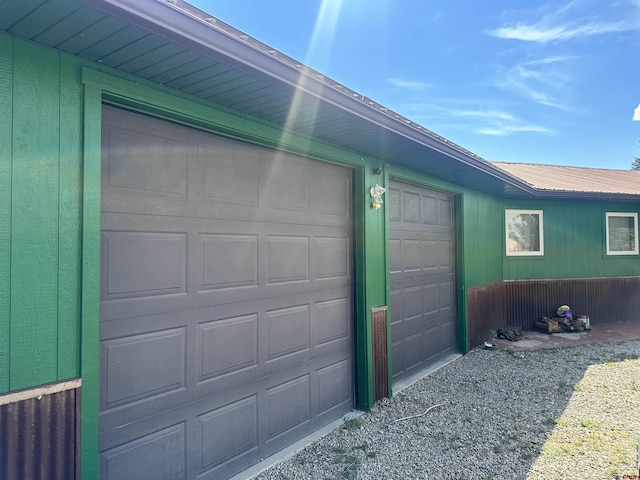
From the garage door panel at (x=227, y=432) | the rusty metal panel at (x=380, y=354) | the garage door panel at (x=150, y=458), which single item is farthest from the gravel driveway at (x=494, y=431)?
the garage door panel at (x=150, y=458)

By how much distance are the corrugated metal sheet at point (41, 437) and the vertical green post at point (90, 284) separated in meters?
0.05

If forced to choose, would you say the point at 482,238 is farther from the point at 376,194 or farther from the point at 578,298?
the point at 376,194

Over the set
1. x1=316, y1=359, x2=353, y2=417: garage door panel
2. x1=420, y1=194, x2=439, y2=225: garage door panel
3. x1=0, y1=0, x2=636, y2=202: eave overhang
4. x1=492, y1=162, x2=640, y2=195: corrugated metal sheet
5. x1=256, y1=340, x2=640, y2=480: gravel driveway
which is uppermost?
x1=492, y1=162, x2=640, y2=195: corrugated metal sheet

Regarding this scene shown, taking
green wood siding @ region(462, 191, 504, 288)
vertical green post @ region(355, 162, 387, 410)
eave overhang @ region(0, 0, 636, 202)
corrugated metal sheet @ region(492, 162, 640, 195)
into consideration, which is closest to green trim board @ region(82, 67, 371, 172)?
eave overhang @ region(0, 0, 636, 202)

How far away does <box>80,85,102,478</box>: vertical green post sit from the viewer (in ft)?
6.16

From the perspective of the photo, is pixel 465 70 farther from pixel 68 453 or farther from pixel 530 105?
pixel 68 453

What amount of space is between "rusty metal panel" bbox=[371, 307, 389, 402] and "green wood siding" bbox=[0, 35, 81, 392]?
2792mm

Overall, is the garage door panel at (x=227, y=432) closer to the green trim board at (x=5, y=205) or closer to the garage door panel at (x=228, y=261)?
the garage door panel at (x=228, y=261)

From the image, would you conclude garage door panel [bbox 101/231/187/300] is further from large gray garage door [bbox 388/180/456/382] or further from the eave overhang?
large gray garage door [bbox 388/180/456/382]

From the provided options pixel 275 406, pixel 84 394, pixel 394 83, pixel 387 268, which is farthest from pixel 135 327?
pixel 394 83

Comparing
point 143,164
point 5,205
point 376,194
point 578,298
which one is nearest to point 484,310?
point 578,298

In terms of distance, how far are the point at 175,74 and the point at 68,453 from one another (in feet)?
6.46

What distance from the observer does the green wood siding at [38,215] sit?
1.65 meters

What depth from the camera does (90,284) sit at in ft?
6.25
